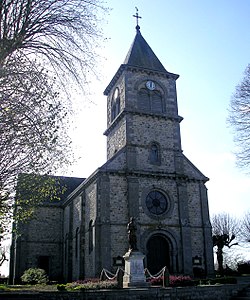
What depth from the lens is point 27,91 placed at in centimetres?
1032

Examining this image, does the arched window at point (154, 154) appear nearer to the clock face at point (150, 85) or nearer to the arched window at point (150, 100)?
the arched window at point (150, 100)

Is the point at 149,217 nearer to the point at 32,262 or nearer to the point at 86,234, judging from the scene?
the point at 86,234

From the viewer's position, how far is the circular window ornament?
27038mm

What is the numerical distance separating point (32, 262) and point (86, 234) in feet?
32.3

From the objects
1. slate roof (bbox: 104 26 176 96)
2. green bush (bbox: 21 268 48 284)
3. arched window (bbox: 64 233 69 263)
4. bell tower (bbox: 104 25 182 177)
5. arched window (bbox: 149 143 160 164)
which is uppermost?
slate roof (bbox: 104 26 176 96)

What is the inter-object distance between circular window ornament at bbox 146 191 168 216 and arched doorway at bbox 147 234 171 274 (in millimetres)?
1776

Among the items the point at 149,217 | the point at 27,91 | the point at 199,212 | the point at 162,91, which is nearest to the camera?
the point at 27,91

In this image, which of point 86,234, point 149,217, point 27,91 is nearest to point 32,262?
point 86,234

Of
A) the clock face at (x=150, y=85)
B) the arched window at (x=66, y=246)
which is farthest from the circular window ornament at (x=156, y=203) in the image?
the arched window at (x=66, y=246)

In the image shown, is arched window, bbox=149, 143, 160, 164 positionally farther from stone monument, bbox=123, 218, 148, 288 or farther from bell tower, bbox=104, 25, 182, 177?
stone monument, bbox=123, 218, 148, 288

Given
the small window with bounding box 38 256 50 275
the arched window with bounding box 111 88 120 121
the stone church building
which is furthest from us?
the small window with bounding box 38 256 50 275

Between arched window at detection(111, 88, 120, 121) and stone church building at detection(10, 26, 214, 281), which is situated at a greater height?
arched window at detection(111, 88, 120, 121)

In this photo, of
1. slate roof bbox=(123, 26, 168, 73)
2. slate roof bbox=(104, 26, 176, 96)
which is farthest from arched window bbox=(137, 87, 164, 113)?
slate roof bbox=(123, 26, 168, 73)

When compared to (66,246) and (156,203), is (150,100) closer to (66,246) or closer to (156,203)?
(156,203)
